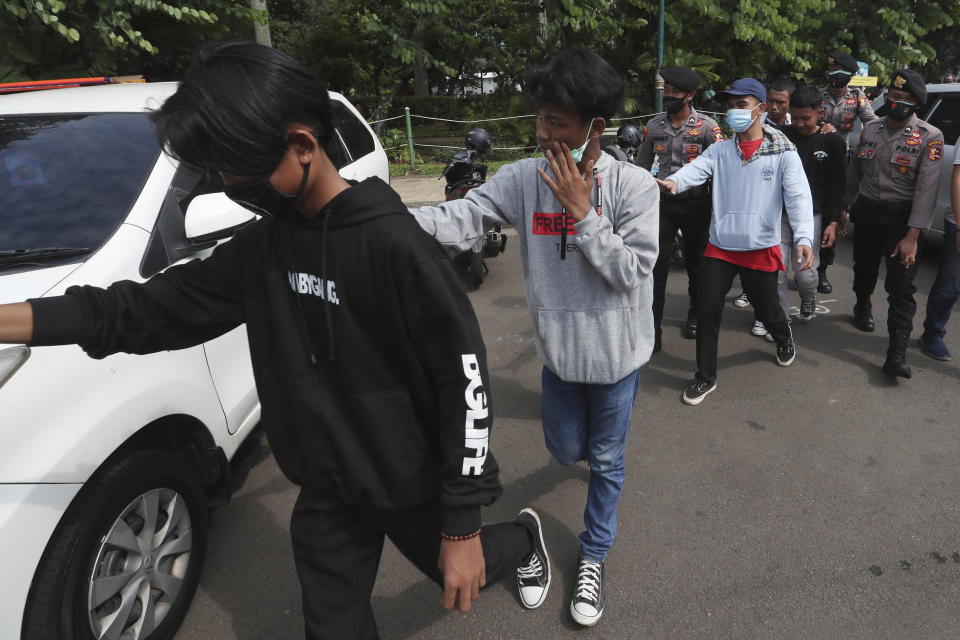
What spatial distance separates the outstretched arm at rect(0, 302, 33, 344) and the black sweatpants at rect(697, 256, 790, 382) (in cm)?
346

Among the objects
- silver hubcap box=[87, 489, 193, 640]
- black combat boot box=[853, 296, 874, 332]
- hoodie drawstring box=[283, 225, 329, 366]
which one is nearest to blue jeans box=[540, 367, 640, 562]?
hoodie drawstring box=[283, 225, 329, 366]

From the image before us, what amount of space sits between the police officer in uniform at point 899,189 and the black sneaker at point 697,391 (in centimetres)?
126

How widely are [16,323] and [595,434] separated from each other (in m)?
1.78

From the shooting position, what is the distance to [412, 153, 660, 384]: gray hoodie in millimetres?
2105

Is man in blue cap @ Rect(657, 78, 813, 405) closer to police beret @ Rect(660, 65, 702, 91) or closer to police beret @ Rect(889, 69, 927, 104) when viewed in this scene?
Answer: police beret @ Rect(660, 65, 702, 91)

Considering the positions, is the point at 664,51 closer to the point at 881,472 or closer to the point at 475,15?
the point at 475,15

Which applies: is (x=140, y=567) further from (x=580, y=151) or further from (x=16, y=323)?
(x=580, y=151)

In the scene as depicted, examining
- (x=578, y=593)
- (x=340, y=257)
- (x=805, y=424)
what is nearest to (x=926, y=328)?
(x=805, y=424)

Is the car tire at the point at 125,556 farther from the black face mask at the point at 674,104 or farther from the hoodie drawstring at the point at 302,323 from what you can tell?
the black face mask at the point at 674,104

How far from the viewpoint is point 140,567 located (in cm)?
221

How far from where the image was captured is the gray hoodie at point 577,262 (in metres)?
2.11

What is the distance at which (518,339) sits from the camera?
5238 mm

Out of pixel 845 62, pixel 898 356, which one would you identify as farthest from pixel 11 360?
pixel 845 62

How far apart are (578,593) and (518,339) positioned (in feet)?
9.41
